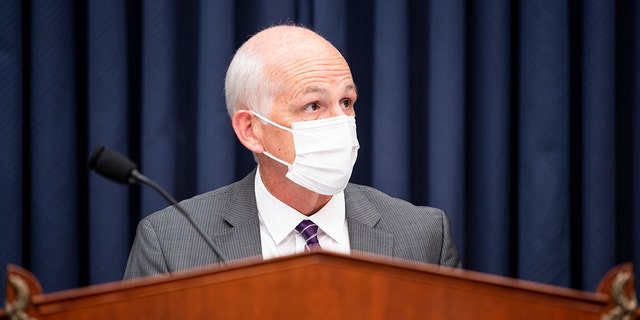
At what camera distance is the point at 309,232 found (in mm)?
1757

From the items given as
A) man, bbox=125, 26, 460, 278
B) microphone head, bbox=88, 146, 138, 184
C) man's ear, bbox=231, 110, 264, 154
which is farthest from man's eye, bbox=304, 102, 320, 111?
microphone head, bbox=88, 146, 138, 184

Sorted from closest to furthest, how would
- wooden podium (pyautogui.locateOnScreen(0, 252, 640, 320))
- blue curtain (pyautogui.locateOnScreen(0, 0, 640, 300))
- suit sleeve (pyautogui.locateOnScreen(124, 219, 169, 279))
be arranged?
wooden podium (pyautogui.locateOnScreen(0, 252, 640, 320)) → suit sleeve (pyautogui.locateOnScreen(124, 219, 169, 279)) → blue curtain (pyautogui.locateOnScreen(0, 0, 640, 300))

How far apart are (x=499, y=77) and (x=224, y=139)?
2.56 ft

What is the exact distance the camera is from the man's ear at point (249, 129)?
1813 millimetres

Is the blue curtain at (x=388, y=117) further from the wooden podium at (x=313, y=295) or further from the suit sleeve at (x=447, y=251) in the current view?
the wooden podium at (x=313, y=295)

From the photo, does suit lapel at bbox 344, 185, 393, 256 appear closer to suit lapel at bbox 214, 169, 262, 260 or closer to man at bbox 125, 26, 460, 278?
man at bbox 125, 26, 460, 278

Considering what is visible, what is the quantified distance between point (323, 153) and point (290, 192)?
0.14 metres

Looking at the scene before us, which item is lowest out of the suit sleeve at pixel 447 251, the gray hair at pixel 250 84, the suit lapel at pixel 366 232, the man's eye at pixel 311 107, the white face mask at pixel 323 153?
the suit sleeve at pixel 447 251

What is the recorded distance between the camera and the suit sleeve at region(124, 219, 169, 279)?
1692mm

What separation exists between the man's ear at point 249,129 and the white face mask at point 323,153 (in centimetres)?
6

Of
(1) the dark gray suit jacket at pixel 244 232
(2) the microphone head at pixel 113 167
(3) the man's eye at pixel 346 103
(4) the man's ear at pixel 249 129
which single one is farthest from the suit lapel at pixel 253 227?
(2) the microphone head at pixel 113 167

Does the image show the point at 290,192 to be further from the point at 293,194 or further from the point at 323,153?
the point at 323,153

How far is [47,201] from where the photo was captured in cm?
213

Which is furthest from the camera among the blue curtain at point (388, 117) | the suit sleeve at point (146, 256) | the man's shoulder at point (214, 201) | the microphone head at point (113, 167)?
the blue curtain at point (388, 117)
